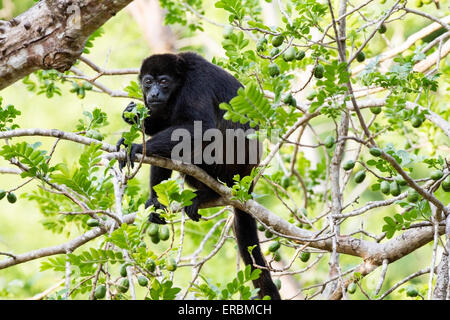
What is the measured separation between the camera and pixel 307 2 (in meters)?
3.56

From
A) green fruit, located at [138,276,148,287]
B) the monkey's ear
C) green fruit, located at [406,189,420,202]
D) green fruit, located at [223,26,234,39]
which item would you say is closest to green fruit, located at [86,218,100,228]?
green fruit, located at [138,276,148,287]

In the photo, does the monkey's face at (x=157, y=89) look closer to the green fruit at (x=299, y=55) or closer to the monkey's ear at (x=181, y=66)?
the monkey's ear at (x=181, y=66)

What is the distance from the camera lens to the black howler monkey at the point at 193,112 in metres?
4.50

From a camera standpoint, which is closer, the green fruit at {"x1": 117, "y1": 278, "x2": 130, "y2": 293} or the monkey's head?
the green fruit at {"x1": 117, "y1": 278, "x2": 130, "y2": 293}

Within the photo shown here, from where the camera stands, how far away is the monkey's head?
5.13m

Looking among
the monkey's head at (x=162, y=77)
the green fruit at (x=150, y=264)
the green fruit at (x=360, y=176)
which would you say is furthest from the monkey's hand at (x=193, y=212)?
the green fruit at (x=150, y=264)

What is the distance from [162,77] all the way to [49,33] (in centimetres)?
167

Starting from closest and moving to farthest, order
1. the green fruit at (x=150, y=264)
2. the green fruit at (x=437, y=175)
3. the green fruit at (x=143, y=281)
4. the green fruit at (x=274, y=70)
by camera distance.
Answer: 1. the green fruit at (x=150, y=264)
2. the green fruit at (x=143, y=281)
3. the green fruit at (x=437, y=175)
4. the green fruit at (x=274, y=70)

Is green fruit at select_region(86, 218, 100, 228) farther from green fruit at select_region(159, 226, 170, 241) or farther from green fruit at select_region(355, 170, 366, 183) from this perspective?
green fruit at select_region(355, 170, 366, 183)

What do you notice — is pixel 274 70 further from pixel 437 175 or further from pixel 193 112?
pixel 193 112

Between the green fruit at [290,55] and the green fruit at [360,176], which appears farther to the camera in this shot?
the green fruit at [360,176]

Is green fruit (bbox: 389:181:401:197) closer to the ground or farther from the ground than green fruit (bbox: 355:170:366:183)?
closer to the ground

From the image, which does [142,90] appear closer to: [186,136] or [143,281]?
[186,136]
